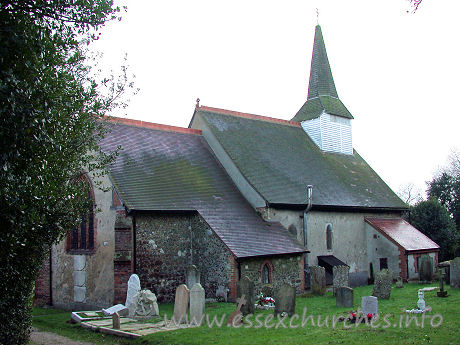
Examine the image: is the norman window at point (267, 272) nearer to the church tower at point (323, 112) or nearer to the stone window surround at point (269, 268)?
the stone window surround at point (269, 268)

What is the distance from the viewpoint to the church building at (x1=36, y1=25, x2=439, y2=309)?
1750 cm

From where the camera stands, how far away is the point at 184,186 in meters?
20.1

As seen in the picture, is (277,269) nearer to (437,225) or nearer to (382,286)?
(382,286)

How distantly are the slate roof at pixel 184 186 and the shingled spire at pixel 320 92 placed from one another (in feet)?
31.5

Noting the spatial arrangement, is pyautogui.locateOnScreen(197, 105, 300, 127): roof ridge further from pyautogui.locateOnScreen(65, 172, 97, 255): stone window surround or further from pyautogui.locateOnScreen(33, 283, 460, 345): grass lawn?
pyautogui.locateOnScreen(33, 283, 460, 345): grass lawn

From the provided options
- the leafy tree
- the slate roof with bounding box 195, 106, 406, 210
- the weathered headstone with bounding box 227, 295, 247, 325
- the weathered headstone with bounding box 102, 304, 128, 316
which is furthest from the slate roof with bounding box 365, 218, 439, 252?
the weathered headstone with bounding box 102, 304, 128, 316

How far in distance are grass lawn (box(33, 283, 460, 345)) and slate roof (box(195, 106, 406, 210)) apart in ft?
24.9

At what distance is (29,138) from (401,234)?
2222 cm

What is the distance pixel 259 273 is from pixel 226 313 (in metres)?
3.82

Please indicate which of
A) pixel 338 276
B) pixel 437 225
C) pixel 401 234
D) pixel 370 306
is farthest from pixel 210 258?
pixel 437 225

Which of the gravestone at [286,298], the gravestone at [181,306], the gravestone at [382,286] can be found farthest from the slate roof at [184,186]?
the gravestone at [382,286]

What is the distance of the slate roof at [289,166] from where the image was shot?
22391 mm

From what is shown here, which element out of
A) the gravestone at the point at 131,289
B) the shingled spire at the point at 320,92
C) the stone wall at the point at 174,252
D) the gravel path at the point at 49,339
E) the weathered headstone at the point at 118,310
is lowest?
the gravel path at the point at 49,339

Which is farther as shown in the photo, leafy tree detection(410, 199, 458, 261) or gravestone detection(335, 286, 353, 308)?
leafy tree detection(410, 199, 458, 261)
